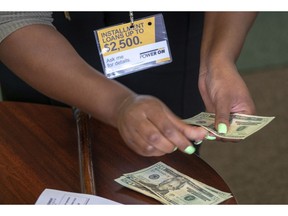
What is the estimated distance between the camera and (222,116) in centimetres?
137

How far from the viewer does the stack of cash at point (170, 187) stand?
1.29m

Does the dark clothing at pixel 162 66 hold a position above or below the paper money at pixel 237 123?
above

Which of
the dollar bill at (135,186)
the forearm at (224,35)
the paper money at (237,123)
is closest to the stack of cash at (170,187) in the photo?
the dollar bill at (135,186)

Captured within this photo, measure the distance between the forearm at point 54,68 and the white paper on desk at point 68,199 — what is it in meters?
0.18

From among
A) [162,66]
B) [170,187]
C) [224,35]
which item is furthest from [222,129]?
[162,66]

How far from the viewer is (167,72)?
5.74ft

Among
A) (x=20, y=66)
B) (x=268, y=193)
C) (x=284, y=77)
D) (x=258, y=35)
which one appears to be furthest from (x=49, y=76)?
(x=258, y=35)

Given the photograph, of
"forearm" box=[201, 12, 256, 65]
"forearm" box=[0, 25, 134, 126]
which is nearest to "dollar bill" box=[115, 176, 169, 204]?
"forearm" box=[0, 25, 134, 126]

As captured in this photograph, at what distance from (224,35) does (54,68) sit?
0.48 m

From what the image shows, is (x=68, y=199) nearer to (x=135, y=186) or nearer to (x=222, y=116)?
(x=135, y=186)

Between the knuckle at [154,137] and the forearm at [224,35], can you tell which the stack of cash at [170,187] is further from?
the forearm at [224,35]

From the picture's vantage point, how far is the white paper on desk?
1.27 m

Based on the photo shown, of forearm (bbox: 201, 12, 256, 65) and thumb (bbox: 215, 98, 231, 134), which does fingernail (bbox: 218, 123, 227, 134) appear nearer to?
thumb (bbox: 215, 98, 231, 134)

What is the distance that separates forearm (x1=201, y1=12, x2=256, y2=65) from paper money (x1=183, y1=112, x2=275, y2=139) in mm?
168
